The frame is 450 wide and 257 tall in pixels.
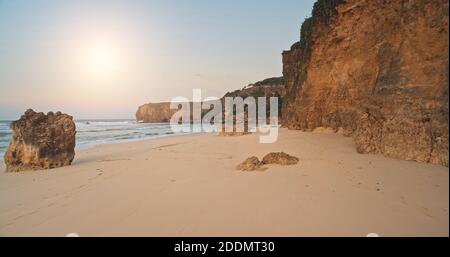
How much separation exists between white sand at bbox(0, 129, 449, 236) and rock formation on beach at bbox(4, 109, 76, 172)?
2.76 meters

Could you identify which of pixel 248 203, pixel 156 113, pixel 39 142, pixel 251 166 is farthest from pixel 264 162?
pixel 156 113

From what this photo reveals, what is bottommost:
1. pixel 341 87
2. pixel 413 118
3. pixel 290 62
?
pixel 413 118

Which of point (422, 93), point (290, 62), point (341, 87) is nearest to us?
point (422, 93)

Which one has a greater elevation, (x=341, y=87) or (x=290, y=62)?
(x=290, y=62)

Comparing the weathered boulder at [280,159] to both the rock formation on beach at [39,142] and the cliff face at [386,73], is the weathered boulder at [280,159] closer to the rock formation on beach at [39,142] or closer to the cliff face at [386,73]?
the cliff face at [386,73]

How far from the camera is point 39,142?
874 centimetres

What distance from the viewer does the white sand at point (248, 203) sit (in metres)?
2.89

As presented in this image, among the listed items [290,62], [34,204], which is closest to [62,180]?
[34,204]

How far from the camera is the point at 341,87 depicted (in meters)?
11.9

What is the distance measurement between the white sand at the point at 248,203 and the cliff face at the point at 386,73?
62cm

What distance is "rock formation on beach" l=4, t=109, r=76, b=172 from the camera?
851cm

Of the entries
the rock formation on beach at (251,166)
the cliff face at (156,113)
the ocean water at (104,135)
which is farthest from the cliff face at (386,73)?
the cliff face at (156,113)
